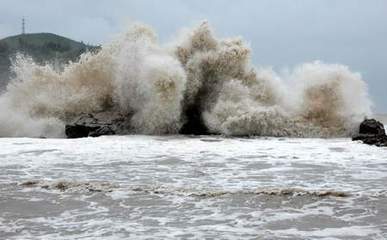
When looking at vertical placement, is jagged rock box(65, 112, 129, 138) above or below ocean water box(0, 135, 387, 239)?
above

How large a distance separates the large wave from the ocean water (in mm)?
4684

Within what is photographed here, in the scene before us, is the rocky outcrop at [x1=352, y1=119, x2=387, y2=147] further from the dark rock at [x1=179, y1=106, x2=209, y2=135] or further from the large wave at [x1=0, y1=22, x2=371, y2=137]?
the dark rock at [x1=179, y1=106, x2=209, y2=135]

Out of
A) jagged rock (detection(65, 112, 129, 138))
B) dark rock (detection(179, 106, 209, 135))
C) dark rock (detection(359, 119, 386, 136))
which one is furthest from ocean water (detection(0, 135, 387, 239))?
dark rock (detection(179, 106, 209, 135))

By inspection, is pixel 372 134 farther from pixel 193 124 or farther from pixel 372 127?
pixel 193 124

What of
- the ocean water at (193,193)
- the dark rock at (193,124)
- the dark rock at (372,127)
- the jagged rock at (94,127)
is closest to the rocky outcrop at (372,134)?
the dark rock at (372,127)

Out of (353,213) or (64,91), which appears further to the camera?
(64,91)

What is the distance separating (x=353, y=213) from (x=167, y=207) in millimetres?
2036

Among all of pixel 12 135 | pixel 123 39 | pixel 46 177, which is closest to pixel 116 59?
pixel 123 39

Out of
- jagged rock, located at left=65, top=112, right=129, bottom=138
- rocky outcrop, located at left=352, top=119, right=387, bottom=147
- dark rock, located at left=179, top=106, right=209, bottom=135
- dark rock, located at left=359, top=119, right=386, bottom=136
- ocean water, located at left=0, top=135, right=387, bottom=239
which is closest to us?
ocean water, located at left=0, top=135, right=387, bottom=239

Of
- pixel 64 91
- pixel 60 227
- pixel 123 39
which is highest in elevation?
pixel 123 39

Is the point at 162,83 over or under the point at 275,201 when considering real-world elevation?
over

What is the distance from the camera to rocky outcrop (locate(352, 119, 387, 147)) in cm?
1347

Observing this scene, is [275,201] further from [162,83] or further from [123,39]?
[123,39]

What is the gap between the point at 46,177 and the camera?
28.8 feet
